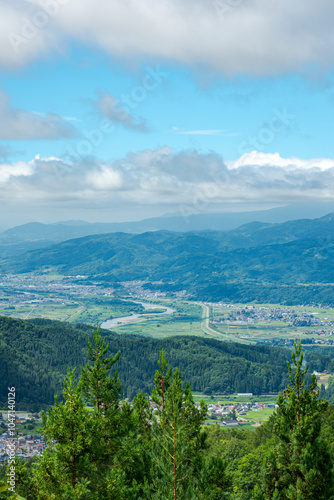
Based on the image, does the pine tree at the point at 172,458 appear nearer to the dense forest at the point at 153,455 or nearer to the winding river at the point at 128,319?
the dense forest at the point at 153,455

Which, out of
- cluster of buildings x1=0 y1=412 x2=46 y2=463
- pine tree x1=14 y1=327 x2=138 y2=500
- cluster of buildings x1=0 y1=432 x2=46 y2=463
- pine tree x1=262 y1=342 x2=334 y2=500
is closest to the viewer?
pine tree x1=14 y1=327 x2=138 y2=500

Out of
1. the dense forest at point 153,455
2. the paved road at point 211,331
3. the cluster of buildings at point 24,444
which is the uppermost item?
the dense forest at point 153,455

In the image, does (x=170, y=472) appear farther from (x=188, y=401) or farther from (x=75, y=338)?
(x=75, y=338)

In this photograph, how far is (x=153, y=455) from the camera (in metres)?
10.5

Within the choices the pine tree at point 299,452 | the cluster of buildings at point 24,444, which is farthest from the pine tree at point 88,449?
the cluster of buildings at point 24,444

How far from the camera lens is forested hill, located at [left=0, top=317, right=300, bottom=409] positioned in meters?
84.6

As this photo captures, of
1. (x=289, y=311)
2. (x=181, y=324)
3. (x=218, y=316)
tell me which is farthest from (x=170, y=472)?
(x=289, y=311)

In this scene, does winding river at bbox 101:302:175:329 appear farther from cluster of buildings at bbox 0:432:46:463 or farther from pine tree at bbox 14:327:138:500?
pine tree at bbox 14:327:138:500

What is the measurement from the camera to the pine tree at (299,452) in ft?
33.9

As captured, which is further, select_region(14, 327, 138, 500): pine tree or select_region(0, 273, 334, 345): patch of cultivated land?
select_region(0, 273, 334, 345): patch of cultivated land

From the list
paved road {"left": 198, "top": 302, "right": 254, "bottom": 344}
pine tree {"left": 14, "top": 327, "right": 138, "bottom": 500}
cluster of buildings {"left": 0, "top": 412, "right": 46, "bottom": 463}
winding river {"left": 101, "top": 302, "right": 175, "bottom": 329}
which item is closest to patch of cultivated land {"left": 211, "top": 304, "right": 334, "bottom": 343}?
paved road {"left": 198, "top": 302, "right": 254, "bottom": 344}

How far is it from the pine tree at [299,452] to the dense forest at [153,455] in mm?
21

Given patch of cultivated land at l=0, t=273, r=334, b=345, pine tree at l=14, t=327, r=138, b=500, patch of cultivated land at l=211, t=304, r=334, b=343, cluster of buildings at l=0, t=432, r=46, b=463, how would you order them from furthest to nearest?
patch of cultivated land at l=211, t=304, r=334, b=343, patch of cultivated land at l=0, t=273, r=334, b=345, cluster of buildings at l=0, t=432, r=46, b=463, pine tree at l=14, t=327, r=138, b=500

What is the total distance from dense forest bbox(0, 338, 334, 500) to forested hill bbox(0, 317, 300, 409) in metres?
71.3
